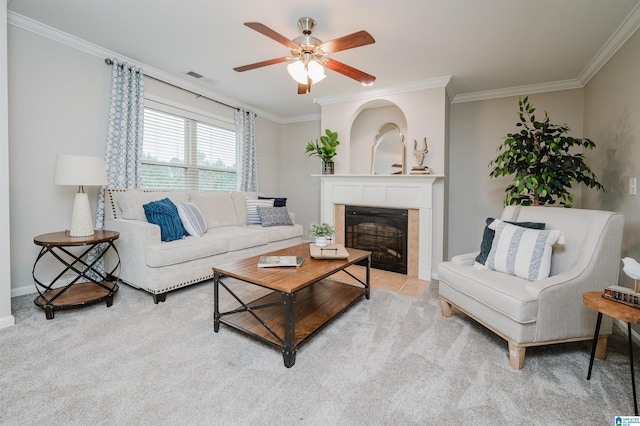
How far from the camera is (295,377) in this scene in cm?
166

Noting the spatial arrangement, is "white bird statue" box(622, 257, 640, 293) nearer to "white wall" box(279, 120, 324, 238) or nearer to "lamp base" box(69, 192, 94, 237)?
"lamp base" box(69, 192, 94, 237)

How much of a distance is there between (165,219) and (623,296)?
11.5 ft

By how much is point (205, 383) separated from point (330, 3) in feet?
8.97

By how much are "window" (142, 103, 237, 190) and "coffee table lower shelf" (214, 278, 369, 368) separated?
2376mm

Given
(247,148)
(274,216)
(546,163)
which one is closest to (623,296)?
(546,163)

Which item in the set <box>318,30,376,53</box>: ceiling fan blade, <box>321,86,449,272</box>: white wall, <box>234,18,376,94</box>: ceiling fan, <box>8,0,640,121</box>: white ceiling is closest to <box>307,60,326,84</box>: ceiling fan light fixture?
<box>234,18,376,94</box>: ceiling fan

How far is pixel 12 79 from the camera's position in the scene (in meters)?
2.62

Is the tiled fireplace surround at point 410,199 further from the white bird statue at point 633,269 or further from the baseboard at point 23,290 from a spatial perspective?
the baseboard at point 23,290

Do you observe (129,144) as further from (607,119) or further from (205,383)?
(607,119)

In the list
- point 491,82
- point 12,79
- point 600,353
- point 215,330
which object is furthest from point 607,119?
point 12,79

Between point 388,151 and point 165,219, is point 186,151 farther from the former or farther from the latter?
point 388,151

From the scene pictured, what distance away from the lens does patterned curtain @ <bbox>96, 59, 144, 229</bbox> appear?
10.5 ft

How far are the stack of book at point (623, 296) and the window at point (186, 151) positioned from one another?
4.41 metres

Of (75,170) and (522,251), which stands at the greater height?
(75,170)
